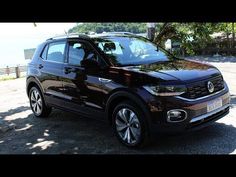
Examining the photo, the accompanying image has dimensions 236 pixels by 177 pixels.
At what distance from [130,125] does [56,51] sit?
276 cm

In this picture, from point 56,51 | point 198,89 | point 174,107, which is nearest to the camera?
point 174,107

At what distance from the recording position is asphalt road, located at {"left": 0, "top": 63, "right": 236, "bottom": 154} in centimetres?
546

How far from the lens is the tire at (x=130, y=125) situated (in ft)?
17.3

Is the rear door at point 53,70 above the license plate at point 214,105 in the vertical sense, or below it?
above

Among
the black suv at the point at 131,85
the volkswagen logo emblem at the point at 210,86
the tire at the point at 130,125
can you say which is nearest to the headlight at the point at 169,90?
the black suv at the point at 131,85

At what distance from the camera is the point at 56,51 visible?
7.39m

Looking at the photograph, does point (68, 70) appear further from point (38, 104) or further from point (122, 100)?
point (38, 104)

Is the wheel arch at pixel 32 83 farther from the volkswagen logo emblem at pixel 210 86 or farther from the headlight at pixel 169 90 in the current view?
the volkswagen logo emblem at pixel 210 86

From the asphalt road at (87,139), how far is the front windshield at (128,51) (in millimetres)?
1369

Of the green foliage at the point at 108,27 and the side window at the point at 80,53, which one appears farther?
the side window at the point at 80,53

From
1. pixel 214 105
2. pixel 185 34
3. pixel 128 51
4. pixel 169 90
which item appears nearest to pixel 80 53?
pixel 128 51

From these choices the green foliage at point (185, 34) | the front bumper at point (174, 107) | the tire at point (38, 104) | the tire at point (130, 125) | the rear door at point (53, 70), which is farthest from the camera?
the green foliage at point (185, 34)

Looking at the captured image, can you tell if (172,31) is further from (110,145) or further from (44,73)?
(110,145)
